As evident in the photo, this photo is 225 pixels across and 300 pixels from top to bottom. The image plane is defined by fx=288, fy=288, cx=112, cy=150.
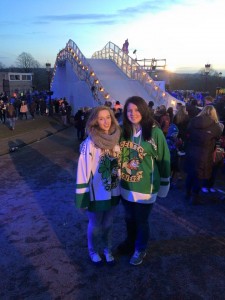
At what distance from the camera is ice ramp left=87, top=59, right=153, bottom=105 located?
18.7m

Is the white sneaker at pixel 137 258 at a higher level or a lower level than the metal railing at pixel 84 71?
lower

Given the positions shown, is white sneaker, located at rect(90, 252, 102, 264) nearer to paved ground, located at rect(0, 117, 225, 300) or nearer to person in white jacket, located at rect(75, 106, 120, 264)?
paved ground, located at rect(0, 117, 225, 300)

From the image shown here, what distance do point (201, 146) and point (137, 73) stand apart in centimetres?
1660

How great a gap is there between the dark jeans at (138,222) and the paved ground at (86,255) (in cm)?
32

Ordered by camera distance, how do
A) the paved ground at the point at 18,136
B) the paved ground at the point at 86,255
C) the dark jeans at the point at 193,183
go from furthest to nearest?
the paved ground at the point at 18,136, the dark jeans at the point at 193,183, the paved ground at the point at 86,255

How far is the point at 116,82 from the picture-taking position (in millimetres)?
20188

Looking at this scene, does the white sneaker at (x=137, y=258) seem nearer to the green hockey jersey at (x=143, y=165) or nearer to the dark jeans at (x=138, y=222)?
the dark jeans at (x=138, y=222)

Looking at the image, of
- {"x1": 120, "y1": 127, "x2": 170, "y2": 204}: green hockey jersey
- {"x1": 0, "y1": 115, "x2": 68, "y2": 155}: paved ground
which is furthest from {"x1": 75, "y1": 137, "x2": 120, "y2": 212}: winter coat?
{"x1": 0, "y1": 115, "x2": 68, "y2": 155}: paved ground

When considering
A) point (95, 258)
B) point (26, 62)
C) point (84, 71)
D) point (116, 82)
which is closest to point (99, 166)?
point (95, 258)

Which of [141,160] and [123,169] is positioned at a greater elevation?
[141,160]

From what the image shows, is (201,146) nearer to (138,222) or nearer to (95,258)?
(138,222)

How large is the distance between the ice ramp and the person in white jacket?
15.1m

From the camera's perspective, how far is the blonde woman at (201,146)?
4980mm

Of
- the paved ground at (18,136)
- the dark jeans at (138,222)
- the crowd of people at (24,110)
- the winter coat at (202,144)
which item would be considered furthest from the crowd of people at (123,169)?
the crowd of people at (24,110)
